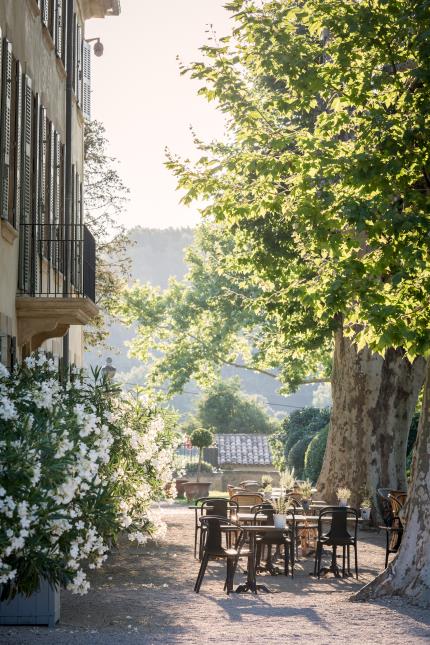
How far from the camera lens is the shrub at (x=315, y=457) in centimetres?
3375

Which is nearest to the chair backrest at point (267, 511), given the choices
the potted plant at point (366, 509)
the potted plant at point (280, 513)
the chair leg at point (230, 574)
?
the potted plant at point (280, 513)

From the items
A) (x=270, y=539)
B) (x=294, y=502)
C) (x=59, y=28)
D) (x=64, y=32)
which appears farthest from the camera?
(x=64, y=32)

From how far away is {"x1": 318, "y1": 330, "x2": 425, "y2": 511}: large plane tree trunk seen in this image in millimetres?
25562

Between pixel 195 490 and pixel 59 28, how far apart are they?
19.2 metres

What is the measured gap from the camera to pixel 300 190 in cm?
1517

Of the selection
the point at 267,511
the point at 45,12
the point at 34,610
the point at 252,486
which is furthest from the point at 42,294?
the point at 252,486

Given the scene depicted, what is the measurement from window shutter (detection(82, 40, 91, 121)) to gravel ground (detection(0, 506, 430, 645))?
1091cm

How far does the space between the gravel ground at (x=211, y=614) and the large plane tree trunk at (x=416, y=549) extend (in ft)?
0.92

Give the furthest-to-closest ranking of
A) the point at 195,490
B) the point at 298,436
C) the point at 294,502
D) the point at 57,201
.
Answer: the point at 298,436, the point at 195,490, the point at 57,201, the point at 294,502

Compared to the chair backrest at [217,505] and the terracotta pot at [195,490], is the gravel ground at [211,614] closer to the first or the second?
the chair backrest at [217,505]

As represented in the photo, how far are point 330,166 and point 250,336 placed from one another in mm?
23319

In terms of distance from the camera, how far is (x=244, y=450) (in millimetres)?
47906

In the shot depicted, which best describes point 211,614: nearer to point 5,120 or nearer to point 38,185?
point 5,120

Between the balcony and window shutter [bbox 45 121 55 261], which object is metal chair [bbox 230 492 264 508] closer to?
the balcony
